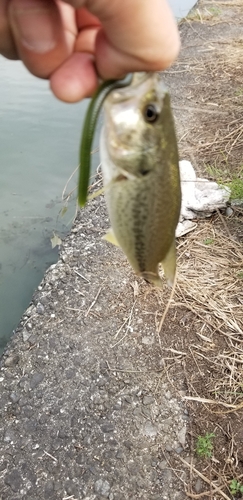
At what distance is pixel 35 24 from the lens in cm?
118

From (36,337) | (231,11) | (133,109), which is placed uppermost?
(133,109)

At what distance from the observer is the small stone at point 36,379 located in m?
2.68

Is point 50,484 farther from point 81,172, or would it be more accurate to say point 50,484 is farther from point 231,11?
point 231,11

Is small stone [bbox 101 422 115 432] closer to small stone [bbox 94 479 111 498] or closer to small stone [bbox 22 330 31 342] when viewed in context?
small stone [bbox 94 479 111 498]

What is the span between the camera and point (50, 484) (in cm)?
230

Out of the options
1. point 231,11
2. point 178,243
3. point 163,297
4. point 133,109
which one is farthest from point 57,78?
point 231,11

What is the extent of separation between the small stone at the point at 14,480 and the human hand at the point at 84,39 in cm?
190

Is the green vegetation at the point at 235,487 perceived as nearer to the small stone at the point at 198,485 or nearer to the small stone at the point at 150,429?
the small stone at the point at 198,485

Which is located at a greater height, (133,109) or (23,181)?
(133,109)

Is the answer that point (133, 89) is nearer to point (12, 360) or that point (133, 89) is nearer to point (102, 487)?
point (102, 487)

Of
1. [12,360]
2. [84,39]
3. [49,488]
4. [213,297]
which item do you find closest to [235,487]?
[49,488]

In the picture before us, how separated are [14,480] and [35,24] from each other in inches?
81.1

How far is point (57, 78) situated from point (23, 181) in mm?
3540

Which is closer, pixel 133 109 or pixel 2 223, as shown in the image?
pixel 133 109
